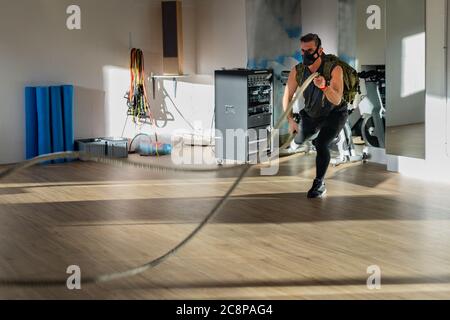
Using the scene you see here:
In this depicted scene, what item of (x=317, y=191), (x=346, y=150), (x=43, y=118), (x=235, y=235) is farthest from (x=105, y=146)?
(x=235, y=235)

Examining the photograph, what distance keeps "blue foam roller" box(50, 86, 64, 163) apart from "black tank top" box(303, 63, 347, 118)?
418 cm

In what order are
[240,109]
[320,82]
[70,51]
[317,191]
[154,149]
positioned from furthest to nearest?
1. [154,149]
2. [70,51]
3. [240,109]
4. [317,191]
5. [320,82]

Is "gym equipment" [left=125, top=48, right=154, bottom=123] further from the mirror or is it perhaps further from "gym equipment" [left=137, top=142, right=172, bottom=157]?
the mirror

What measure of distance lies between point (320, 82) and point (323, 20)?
3413 mm

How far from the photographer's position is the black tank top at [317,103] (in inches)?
292

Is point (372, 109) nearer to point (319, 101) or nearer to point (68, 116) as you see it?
point (319, 101)

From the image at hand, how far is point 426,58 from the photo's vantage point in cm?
846

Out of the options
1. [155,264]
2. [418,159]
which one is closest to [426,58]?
[418,159]

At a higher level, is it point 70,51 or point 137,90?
point 70,51

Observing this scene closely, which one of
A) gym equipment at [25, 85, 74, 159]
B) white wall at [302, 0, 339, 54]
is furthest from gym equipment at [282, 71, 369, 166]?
gym equipment at [25, 85, 74, 159]

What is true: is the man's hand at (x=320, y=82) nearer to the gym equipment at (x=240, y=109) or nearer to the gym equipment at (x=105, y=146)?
the gym equipment at (x=240, y=109)

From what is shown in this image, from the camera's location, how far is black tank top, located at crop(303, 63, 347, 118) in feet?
24.3

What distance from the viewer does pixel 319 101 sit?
7.46m

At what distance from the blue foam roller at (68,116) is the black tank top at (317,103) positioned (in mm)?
4148
